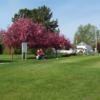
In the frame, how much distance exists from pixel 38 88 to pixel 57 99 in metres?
1.61

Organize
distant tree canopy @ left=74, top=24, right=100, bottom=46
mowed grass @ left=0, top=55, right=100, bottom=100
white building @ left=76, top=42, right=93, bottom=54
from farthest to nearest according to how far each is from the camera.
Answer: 1. distant tree canopy @ left=74, top=24, right=100, bottom=46
2. white building @ left=76, top=42, right=93, bottom=54
3. mowed grass @ left=0, top=55, right=100, bottom=100

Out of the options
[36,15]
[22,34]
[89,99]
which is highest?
[36,15]

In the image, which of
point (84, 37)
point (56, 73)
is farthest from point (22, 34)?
point (84, 37)

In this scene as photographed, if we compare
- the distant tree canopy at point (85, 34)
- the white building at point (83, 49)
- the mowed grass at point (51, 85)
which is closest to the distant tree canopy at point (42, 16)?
the white building at point (83, 49)

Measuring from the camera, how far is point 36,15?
11588cm

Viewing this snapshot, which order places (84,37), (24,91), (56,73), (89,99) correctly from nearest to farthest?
1. (89,99)
2. (24,91)
3. (56,73)
4. (84,37)

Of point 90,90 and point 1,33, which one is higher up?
point 1,33

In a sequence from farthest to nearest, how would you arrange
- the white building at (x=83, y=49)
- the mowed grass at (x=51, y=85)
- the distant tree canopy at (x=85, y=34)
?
the distant tree canopy at (x=85, y=34) → the white building at (x=83, y=49) → the mowed grass at (x=51, y=85)

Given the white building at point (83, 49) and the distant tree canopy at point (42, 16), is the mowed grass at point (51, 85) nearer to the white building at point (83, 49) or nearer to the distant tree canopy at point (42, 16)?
the white building at point (83, 49)

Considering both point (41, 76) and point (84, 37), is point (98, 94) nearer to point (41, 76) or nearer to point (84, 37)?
point (41, 76)

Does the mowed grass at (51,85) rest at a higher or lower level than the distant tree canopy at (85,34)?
lower

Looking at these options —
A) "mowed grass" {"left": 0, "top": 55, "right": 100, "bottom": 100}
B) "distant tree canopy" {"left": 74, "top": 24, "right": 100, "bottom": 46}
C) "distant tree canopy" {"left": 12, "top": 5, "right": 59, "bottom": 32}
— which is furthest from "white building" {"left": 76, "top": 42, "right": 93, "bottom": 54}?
"mowed grass" {"left": 0, "top": 55, "right": 100, "bottom": 100}

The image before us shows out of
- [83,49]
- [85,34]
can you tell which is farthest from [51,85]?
[85,34]

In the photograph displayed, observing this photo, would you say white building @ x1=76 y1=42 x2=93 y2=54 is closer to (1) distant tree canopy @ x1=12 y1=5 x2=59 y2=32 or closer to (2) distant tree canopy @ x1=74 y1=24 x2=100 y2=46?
(1) distant tree canopy @ x1=12 y1=5 x2=59 y2=32
